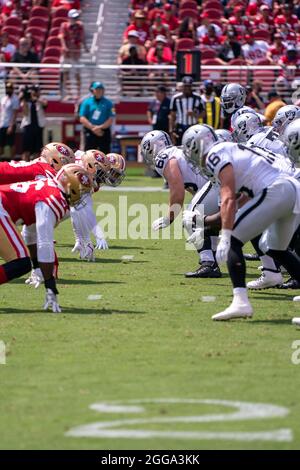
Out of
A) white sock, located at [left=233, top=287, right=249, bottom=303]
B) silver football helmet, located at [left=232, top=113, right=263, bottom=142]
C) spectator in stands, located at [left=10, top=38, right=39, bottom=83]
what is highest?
silver football helmet, located at [left=232, top=113, right=263, bottom=142]

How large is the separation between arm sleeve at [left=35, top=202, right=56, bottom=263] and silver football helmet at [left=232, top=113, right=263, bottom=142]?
330 cm

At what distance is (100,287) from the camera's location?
33.4 ft

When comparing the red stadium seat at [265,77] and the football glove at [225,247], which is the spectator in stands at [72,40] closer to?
the red stadium seat at [265,77]

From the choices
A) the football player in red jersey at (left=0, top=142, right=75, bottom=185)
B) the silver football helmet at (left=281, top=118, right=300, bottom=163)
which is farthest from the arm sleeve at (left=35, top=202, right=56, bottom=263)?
the silver football helmet at (left=281, top=118, right=300, bottom=163)

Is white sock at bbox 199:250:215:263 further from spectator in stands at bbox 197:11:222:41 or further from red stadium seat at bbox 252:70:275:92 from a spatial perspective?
spectator in stands at bbox 197:11:222:41

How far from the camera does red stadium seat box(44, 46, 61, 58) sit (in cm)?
2598

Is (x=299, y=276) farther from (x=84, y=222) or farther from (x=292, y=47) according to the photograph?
(x=292, y=47)

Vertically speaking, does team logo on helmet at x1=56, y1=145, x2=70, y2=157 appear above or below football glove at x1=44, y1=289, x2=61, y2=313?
above

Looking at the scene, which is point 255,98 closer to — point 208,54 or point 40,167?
point 208,54

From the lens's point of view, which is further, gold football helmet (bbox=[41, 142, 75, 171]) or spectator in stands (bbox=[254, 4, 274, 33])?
spectator in stands (bbox=[254, 4, 274, 33])

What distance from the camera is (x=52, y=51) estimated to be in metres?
26.0

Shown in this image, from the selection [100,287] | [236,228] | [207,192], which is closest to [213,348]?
[236,228]

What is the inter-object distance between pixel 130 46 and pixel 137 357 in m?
18.5

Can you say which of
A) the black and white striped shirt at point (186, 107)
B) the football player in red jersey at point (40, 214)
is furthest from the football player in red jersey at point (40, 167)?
the black and white striped shirt at point (186, 107)
